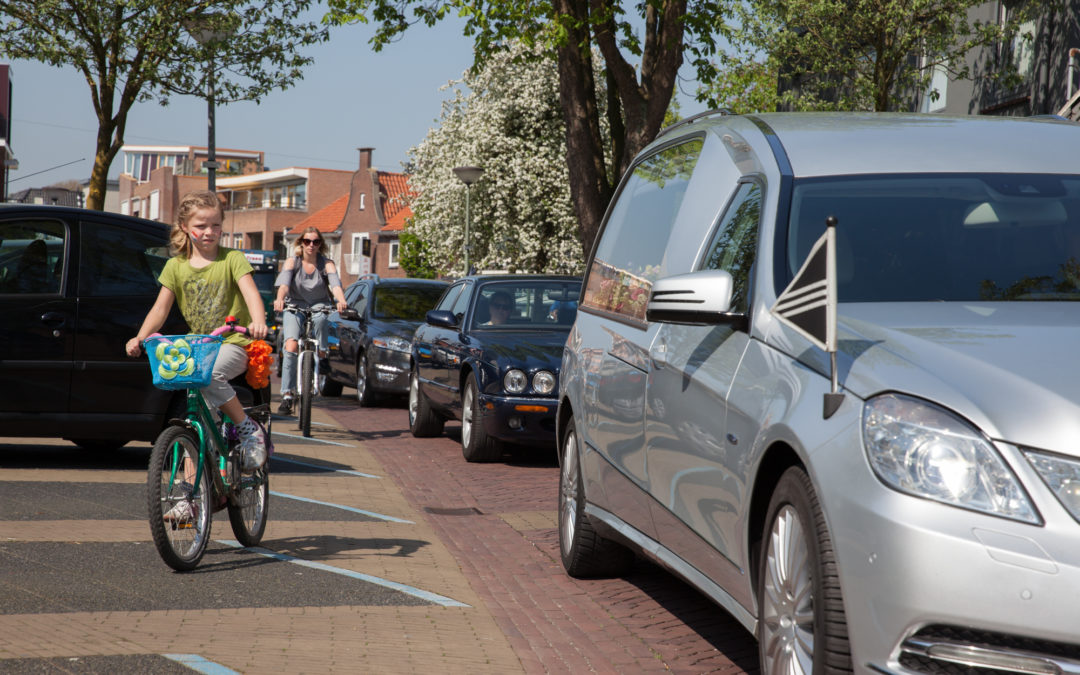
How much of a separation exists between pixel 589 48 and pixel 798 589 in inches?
579

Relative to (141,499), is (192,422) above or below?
above

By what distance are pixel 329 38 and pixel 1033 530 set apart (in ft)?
66.9

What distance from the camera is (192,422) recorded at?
620 cm

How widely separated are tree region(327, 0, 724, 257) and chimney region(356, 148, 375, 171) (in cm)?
6821

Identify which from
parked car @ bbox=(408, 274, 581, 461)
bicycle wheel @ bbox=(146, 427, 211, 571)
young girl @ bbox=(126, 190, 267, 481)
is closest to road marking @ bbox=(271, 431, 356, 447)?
parked car @ bbox=(408, 274, 581, 461)

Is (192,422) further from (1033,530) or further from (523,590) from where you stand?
(1033,530)

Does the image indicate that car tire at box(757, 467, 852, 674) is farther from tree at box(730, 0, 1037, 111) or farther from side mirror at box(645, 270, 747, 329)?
tree at box(730, 0, 1037, 111)

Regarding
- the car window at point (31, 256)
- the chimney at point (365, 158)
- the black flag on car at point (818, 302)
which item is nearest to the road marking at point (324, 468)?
the car window at point (31, 256)

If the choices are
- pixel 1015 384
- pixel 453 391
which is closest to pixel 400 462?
pixel 453 391

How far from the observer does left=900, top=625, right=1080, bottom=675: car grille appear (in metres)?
2.82

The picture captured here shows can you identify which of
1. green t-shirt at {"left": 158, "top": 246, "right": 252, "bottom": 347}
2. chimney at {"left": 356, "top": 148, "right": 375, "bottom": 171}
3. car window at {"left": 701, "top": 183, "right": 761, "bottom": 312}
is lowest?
green t-shirt at {"left": 158, "top": 246, "right": 252, "bottom": 347}

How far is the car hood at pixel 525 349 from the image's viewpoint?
36.1ft

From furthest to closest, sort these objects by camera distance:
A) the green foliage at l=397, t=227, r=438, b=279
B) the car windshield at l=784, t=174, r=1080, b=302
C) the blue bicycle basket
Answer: the green foliage at l=397, t=227, r=438, b=279, the blue bicycle basket, the car windshield at l=784, t=174, r=1080, b=302

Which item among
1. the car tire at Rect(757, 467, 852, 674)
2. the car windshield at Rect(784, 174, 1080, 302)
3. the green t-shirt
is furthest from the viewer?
the green t-shirt
